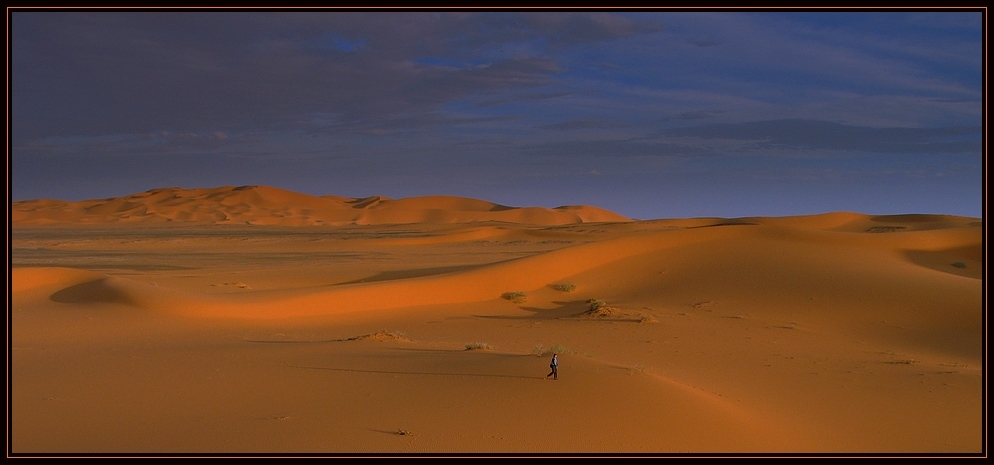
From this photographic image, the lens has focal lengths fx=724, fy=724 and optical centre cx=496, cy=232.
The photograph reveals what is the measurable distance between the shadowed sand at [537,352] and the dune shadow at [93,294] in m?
0.08

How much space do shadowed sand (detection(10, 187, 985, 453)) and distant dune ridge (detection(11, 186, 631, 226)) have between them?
7043 centimetres

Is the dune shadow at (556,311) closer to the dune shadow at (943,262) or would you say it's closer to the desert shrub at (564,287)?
the desert shrub at (564,287)

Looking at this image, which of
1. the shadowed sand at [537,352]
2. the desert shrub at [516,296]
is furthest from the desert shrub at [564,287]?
A: the desert shrub at [516,296]

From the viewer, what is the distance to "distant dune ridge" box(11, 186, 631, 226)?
9819 centimetres

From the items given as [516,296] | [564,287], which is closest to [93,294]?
[516,296]

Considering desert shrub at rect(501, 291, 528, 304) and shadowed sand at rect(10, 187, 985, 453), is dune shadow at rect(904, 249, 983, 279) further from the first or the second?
desert shrub at rect(501, 291, 528, 304)

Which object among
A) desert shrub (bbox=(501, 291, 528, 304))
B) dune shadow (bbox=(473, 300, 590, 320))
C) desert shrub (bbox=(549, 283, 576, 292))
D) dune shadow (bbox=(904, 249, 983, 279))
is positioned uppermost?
dune shadow (bbox=(904, 249, 983, 279))

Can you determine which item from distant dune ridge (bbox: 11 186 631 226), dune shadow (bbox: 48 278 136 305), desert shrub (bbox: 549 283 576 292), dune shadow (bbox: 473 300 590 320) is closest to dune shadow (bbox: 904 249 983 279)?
desert shrub (bbox: 549 283 576 292)

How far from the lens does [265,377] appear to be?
27.6 ft

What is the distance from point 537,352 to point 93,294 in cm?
781

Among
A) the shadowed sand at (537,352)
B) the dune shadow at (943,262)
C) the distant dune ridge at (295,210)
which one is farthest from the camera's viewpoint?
the distant dune ridge at (295,210)

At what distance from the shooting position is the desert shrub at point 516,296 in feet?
70.8

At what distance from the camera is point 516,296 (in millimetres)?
21797
